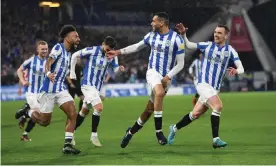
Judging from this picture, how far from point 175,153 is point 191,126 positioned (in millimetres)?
5358

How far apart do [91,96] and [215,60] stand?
8.64 feet

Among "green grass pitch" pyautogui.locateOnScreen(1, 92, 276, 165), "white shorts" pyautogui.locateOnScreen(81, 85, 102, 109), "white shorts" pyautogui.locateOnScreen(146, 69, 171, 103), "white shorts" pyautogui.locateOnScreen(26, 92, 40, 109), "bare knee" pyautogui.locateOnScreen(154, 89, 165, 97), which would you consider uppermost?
"white shorts" pyautogui.locateOnScreen(146, 69, 171, 103)

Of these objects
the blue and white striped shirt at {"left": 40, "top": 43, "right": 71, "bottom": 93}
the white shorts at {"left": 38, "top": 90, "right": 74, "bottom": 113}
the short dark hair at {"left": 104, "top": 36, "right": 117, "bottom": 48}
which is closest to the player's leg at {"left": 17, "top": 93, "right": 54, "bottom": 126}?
the white shorts at {"left": 38, "top": 90, "right": 74, "bottom": 113}

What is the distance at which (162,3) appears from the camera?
14.8m

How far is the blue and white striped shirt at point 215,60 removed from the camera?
1002cm

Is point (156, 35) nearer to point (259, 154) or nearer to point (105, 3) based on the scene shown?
point (259, 154)

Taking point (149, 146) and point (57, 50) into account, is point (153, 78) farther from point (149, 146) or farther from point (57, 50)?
point (57, 50)

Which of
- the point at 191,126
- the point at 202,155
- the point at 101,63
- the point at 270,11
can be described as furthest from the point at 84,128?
the point at 270,11

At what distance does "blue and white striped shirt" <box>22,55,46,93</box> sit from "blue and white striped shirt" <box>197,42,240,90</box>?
15.2 feet

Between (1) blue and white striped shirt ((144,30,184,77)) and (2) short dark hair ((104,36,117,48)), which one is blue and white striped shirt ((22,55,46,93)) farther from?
(1) blue and white striped shirt ((144,30,184,77))

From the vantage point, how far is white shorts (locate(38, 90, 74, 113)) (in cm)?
981

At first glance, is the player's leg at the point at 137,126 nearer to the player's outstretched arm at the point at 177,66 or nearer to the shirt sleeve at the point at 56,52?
the player's outstretched arm at the point at 177,66

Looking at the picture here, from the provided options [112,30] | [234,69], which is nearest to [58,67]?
[234,69]

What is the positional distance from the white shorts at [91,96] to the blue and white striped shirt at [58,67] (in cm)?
103
